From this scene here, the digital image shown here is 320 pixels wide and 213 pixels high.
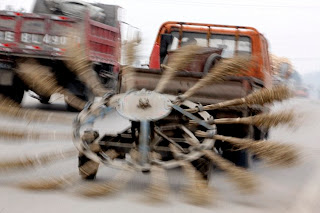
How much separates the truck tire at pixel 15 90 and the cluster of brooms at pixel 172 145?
8706mm

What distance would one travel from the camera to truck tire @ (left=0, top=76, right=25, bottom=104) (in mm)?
15062

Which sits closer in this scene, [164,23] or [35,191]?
[35,191]

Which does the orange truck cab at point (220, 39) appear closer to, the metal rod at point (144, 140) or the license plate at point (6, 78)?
the metal rod at point (144, 140)

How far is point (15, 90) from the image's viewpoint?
15453 mm

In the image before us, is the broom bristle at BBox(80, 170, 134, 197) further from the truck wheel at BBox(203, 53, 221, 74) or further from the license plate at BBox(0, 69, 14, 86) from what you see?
the license plate at BBox(0, 69, 14, 86)

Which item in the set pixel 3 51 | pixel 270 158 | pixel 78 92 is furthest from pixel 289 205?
pixel 3 51

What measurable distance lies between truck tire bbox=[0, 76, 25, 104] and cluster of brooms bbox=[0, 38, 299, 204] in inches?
343

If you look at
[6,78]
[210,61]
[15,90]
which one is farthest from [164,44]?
[15,90]

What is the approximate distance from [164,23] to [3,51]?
5.68 m

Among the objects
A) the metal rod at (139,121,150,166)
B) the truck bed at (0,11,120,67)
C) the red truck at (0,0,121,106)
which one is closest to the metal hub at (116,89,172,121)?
the metal rod at (139,121,150,166)

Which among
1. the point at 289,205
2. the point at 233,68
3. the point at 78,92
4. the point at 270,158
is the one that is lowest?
the point at 78,92

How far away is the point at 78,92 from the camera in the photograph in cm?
1412

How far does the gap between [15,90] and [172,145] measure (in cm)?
1003

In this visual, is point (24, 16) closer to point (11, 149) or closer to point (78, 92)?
point (78, 92)
